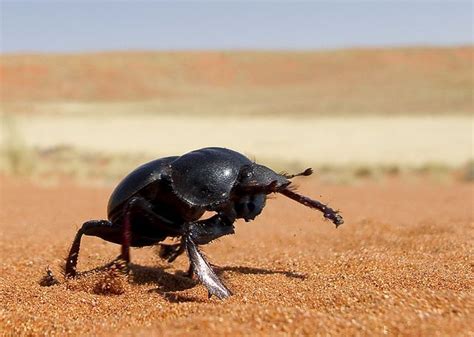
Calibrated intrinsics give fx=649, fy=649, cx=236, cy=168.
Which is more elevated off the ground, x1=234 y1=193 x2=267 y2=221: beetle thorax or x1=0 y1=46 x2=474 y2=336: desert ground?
x1=234 y1=193 x2=267 y2=221: beetle thorax

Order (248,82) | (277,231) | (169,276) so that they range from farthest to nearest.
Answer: (248,82)
(277,231)
(169,276)

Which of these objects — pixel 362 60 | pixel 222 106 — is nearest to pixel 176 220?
pixel 222 106

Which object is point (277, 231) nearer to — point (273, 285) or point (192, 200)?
point (273, 285)

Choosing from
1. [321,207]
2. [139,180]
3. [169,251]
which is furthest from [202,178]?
[169,251]

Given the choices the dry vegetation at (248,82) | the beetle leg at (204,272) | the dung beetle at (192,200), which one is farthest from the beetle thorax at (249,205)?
the dry vegetation at (248,82)

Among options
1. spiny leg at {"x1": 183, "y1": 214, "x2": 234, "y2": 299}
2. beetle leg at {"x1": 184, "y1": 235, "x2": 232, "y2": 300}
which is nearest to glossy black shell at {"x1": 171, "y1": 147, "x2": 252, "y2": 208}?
spiny leg at {"x1": 183, "y1": 214, "x2": 234, "y2": 299}

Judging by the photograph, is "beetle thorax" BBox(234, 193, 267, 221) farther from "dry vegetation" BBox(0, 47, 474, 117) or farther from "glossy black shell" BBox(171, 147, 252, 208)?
"dry vegetation" BBox(0, 47, 474, 117)

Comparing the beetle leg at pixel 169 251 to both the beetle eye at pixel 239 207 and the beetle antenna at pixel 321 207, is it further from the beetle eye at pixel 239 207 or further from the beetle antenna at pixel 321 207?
the beetle antenna at pixel 321 207
